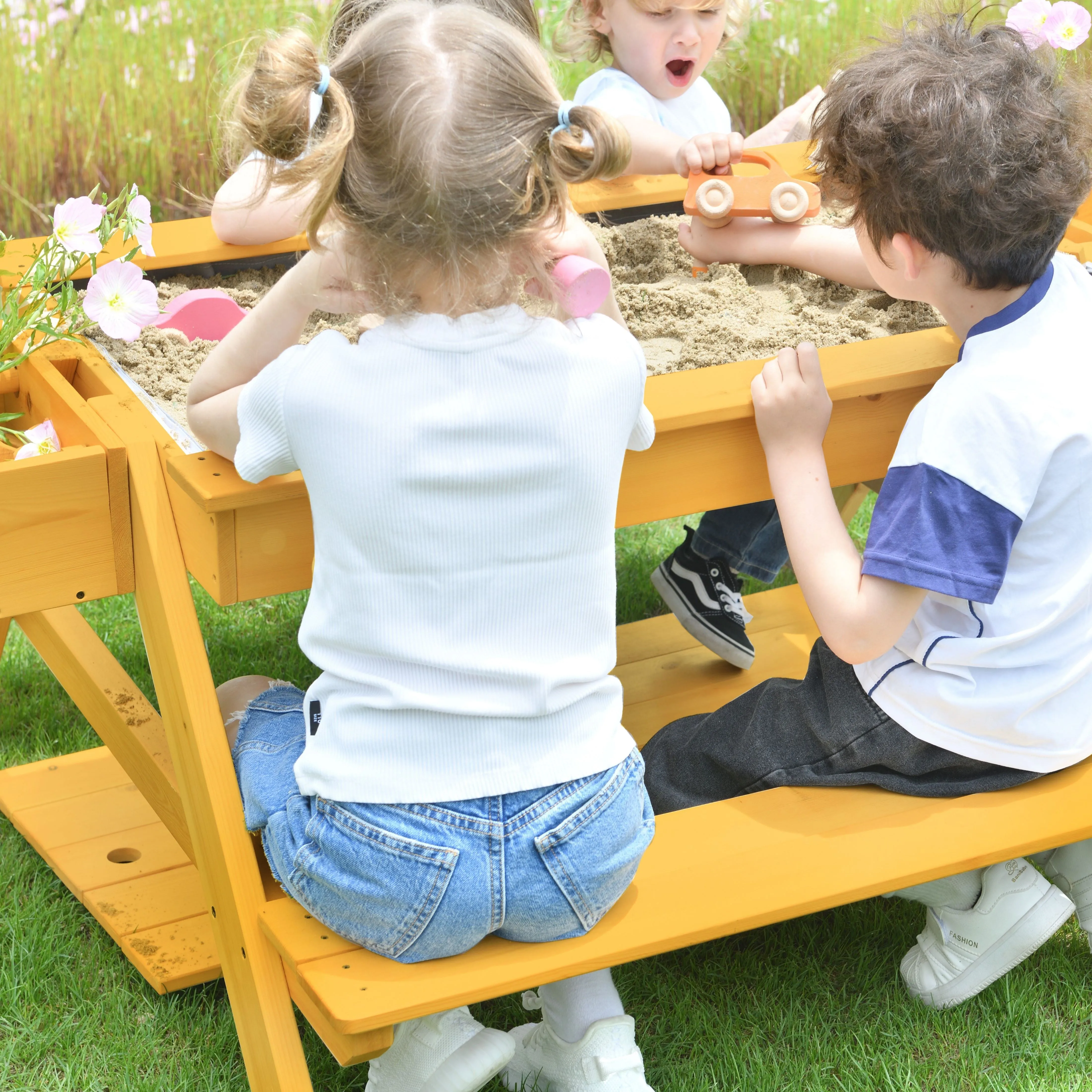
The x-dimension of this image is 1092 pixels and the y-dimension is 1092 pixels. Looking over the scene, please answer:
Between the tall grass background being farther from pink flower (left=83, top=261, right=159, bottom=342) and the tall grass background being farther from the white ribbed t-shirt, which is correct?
the white ribbed t-shirt

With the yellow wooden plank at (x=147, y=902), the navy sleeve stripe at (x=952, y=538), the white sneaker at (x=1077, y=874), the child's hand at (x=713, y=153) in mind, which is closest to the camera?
the navy sleeve stripe at (x=952, y=538)

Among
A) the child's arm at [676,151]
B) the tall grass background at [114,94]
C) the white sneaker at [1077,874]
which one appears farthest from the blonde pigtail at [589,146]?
the tall grass background at [114,94]

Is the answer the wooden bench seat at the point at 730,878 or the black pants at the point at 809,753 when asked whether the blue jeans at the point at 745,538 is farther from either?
the wooden bench seat at the point at 730,878

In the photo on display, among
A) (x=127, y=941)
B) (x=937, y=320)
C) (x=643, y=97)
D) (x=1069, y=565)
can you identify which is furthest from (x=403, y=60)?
(x=643, y=97)

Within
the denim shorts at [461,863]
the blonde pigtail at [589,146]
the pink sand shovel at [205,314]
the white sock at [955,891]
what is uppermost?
the blonde pigtail at [589,146]

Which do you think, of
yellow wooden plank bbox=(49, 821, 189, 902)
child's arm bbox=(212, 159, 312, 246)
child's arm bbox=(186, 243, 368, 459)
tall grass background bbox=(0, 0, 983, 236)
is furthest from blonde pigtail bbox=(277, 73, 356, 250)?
tall grass background bbox=(0, 0, 983, 236)

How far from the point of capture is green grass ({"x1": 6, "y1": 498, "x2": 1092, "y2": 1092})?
1.80m

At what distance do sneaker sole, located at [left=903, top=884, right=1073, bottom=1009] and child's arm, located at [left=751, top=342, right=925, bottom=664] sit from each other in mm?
436

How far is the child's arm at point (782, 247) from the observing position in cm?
211

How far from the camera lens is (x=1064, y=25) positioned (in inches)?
72.0

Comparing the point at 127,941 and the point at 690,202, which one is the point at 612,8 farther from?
the point at 127,941

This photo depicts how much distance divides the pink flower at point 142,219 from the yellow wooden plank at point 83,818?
0.93 metres

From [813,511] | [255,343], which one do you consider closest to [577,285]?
[255,343]

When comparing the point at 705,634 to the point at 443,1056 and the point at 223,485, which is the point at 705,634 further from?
the point at 223,485
